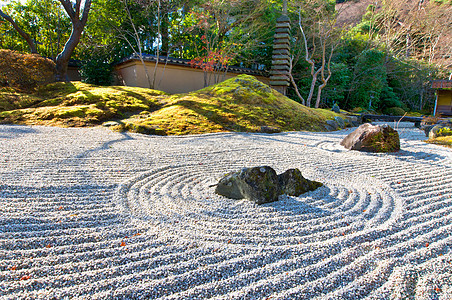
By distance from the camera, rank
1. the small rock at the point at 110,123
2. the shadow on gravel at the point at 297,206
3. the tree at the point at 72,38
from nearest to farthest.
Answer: the shadow on gravel at the point at 297,206 < the small rock at the point at 110,123 < the tree at the point at 72,38

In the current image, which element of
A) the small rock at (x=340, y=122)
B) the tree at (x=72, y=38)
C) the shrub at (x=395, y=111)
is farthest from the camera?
the shrub at (x=395, y=111)

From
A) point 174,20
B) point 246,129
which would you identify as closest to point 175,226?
point 246,129

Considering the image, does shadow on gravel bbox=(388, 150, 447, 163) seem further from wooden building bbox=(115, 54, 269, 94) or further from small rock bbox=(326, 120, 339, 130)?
wooden building bbox=(115, 54, 269, 94)

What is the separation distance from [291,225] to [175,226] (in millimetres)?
987

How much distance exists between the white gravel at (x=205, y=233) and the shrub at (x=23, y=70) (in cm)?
680

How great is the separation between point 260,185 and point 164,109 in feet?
20.5

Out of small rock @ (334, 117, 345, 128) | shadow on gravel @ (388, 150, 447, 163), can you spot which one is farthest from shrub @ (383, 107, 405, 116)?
shadow on gravel @ (388, 150, 447, 163)

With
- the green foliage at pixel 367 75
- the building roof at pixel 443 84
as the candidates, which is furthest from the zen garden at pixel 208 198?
the green foliage at pixel 367 75

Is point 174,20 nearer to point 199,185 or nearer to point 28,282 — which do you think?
point 199,185

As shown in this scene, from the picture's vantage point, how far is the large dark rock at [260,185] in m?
2.78

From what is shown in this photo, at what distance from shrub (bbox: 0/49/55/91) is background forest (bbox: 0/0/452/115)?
269 centimetres

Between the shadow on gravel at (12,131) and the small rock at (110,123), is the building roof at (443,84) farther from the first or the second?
the shadow on gravel at (12,131)

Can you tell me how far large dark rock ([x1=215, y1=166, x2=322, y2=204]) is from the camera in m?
2.78

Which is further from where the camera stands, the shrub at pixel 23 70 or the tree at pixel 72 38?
the tree at pixel 72 38
